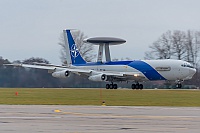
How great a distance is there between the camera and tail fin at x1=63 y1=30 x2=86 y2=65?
8788 cm

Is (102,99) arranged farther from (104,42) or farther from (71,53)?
(104,42)

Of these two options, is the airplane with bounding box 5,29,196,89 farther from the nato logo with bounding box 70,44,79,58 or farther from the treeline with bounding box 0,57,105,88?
the treeline with bounding box 0,57,105,88

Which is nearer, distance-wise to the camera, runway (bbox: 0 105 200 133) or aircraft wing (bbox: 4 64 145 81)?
runway (bbox: 0 105 200 133)

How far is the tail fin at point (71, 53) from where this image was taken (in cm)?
8788

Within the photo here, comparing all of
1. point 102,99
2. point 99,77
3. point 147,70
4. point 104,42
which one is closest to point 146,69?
point 147,70

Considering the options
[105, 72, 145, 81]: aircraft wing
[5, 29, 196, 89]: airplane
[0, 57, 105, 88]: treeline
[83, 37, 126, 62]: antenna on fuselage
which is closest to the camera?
[5, 29, 196, 89]: airplane

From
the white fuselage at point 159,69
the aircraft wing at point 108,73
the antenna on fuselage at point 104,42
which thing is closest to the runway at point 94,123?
the white fuselage at point 159,69

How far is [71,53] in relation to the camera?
294ft

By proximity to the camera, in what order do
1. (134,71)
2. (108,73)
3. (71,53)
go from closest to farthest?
(134,71) < (108,73) < (71,53)

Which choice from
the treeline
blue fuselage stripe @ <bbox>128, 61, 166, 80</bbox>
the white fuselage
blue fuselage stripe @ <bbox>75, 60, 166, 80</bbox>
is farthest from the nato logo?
blue fuselage stripe @ <bbox>128, 61, 166, 80</bbox>

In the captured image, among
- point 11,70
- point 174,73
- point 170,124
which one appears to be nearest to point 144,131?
point 170,124

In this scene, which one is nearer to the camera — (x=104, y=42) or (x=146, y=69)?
(x=146, y=69)

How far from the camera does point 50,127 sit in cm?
2000

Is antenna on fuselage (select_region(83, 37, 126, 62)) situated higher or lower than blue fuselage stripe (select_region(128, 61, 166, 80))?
higher
